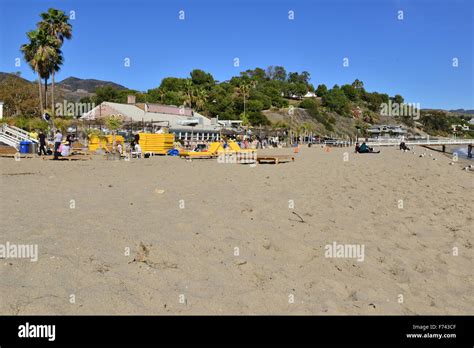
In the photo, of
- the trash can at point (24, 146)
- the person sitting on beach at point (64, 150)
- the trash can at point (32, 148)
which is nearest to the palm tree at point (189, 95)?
the trash can at point (32, 148)

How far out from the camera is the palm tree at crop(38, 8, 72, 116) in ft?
124

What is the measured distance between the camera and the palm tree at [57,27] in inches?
1485

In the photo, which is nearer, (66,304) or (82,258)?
(66,304)

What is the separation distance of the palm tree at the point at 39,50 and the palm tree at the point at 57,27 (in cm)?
72

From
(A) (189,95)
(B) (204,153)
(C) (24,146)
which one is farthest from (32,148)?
(A) (189,95)

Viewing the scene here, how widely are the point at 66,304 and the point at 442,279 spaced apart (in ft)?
14.1

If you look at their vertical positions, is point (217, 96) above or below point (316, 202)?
above

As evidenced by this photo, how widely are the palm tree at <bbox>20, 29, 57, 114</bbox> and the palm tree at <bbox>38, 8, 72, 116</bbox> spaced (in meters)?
0.72

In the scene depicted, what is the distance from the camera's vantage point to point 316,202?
8.01m

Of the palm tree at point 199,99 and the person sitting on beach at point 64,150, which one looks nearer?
the person sitting on beach at point 64,150

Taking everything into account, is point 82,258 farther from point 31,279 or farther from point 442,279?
point 442,279

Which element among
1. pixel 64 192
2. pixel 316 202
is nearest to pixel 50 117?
pixel 64 192

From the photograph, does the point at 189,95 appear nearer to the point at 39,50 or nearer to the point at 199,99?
the point at 199,99

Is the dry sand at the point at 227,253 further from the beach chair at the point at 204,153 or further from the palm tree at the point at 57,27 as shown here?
the palm tree at the point at 57,27
